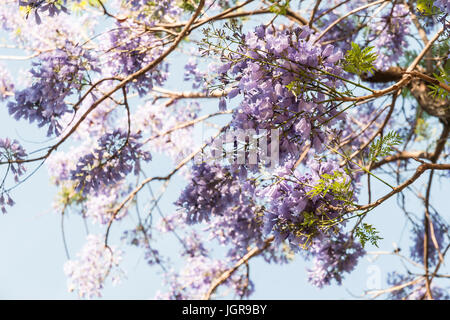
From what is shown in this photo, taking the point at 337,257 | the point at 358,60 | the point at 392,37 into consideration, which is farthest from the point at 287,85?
the point at 392,37

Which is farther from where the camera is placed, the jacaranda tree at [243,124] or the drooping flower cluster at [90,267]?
the drooping flower cluster at [90,267]

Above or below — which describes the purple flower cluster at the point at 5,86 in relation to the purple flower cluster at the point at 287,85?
above

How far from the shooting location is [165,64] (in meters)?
3.47

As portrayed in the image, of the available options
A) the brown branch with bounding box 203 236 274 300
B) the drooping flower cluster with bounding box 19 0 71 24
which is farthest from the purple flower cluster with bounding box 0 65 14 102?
the brown branch with bounding box 203 236 274 300

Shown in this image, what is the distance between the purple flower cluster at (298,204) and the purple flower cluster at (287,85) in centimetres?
14

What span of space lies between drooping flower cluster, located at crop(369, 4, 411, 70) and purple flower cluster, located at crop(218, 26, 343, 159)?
2284 millimetres

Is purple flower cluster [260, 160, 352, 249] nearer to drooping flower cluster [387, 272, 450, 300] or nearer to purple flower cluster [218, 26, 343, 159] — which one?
purple flower cluster [218, 26, 343, 159]

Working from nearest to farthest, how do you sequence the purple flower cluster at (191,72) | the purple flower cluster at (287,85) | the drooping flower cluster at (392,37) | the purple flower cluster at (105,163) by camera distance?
the purple flower cluster at (287,85), the purple flower cluster at (105,163), the purple flower cluster at (191,72), the drooping flower cluster at (392,37)

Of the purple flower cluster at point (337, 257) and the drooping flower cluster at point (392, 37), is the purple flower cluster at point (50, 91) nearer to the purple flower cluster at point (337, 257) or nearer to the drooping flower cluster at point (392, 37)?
the purple flower cluster at point (337, 257)

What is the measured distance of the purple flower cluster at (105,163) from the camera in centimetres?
296

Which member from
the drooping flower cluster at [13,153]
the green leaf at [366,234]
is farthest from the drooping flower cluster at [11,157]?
the green leaf at [366,234]

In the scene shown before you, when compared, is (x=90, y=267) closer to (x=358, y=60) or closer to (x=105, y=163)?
(x=105, y=163)

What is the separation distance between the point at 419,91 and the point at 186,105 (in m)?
2.40
